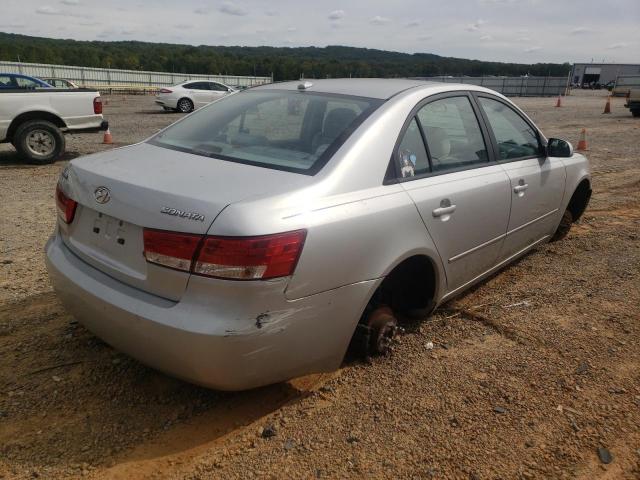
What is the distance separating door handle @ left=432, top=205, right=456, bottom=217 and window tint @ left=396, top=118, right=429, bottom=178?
0.79ft

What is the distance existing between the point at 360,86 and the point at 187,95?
69.3 ft

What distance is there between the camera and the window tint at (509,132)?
3912 millimetres

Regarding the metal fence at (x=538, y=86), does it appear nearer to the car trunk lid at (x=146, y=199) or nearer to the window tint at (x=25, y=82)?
the window tint at (x=25, y=82)

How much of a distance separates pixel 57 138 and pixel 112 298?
8.33 metres

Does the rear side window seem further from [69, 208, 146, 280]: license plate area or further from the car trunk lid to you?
[69, 208, 146, 280]: license plate area

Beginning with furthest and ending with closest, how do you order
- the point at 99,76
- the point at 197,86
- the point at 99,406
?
the point at 99,76, the point at 197,86, the point at 99,406

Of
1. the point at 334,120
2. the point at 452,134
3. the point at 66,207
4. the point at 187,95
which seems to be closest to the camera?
the point at 66,207

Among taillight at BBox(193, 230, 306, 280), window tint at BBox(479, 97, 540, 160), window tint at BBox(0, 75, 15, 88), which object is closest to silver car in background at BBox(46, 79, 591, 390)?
taillight at BBox(193, 230, 306, 280)

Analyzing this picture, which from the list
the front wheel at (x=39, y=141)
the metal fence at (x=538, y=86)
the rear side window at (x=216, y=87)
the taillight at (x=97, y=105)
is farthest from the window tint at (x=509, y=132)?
the metal fence at (x=538, y=86)

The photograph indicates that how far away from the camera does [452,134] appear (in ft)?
11.6

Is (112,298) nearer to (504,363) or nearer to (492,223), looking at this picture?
(504,363)

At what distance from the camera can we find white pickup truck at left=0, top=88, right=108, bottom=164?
9102mm

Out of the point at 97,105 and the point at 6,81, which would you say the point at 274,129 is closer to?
the point at 97,105

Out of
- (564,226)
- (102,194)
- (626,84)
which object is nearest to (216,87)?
(626,84)
